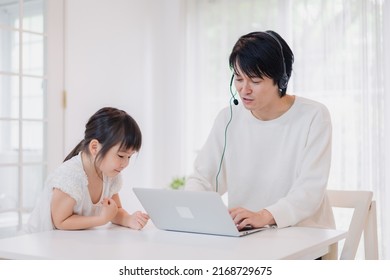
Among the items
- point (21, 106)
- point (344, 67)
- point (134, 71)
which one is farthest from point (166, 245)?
point (134, 71)

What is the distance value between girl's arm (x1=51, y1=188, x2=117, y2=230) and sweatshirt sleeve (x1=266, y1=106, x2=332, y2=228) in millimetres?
457

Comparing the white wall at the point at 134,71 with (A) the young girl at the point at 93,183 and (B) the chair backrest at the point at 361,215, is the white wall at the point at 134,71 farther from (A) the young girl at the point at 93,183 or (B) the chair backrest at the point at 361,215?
(B) the chair backrest at the point at 361,215

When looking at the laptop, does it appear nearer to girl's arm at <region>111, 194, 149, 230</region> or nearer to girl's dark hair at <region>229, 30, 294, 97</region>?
girl's arm at <region>111, 194, 149, 230</region>

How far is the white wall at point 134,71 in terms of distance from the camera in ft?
11.6

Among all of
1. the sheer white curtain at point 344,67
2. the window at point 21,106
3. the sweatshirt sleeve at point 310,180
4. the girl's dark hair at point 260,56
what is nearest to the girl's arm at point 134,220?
the sweatshirt sleeve at point 310,180

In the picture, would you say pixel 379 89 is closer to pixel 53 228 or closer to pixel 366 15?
pixel 366 15

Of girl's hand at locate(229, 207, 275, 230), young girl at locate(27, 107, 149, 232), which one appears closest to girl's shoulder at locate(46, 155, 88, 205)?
young girl at locate(27, 107, 149, 232)

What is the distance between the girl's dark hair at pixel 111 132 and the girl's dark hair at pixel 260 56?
38cm

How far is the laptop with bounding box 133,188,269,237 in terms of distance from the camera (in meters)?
1.33

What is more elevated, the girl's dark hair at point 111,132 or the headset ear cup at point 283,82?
the headset ear cup at point 283,82

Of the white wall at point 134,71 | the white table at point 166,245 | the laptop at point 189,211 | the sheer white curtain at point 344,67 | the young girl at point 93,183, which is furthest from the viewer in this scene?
the white wall at point 134,71
